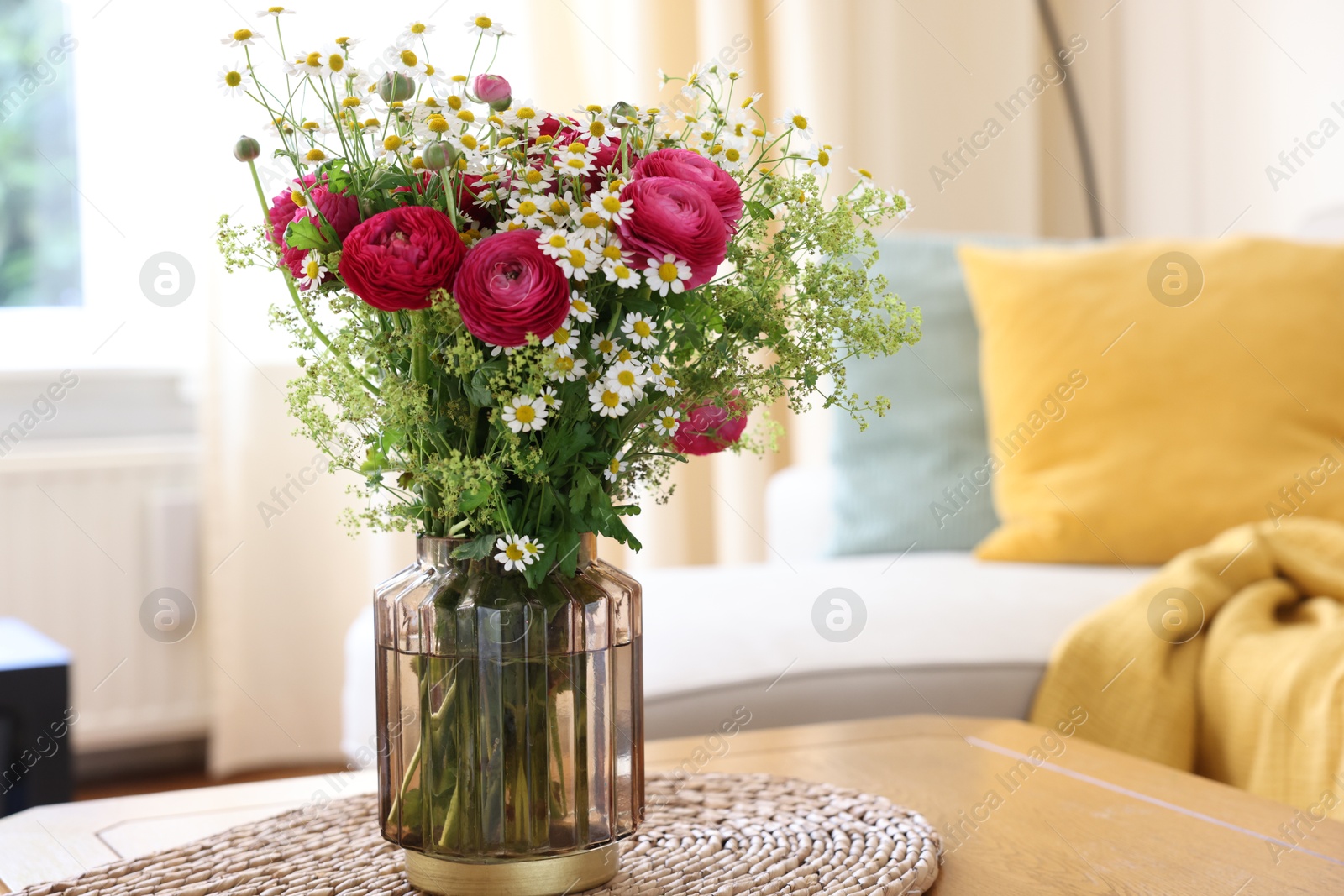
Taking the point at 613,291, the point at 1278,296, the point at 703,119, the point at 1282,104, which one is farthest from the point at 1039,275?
the point at 613,291


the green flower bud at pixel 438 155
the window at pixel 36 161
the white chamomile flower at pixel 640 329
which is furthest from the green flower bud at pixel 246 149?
the window at pixel 36 161

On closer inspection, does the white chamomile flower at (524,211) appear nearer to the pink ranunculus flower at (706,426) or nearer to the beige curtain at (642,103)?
the pink ranunculus flower at (706,426)

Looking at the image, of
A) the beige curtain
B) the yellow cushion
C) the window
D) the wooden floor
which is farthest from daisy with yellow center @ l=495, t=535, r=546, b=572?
the window

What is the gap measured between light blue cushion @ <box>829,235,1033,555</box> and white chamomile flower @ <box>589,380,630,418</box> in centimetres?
117

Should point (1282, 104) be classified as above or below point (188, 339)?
above

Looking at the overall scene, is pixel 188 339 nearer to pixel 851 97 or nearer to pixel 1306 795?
pixel 851 97

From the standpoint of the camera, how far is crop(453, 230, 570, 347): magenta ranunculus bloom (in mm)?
573

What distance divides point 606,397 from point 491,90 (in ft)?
0.54

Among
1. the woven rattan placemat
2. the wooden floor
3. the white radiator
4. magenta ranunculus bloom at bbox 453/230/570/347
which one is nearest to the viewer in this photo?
magenta ranunculus bloom at bbox 453/230/570/347

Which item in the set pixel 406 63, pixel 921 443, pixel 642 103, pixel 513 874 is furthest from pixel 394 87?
pixel 642 103

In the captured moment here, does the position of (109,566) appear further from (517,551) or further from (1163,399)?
Result: (517,551)

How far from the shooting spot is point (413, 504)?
A: 665 mm

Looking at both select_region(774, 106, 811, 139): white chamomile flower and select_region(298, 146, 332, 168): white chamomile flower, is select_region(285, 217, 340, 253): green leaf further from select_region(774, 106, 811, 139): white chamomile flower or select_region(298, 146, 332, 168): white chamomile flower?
select_region(774, 106, 811, 139): white chamomile flower

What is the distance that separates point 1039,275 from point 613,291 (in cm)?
123
